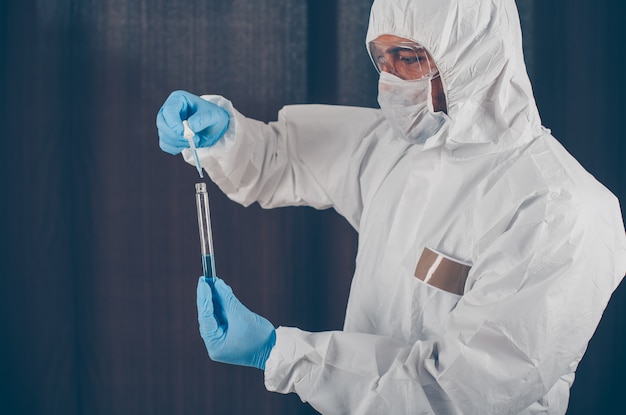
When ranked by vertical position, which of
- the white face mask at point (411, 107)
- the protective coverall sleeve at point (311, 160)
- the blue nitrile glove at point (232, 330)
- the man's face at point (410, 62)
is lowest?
the blue nitrile glove at point (232, 330)

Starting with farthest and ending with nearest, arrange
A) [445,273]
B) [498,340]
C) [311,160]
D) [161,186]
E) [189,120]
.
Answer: [161,186], [311,160], [189,120], [445,273], [498,340]

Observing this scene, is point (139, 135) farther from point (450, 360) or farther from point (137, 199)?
point (450, 360)

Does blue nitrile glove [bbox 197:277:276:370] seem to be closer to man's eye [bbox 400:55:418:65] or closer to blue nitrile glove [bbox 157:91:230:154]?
blue nitrile glove [bbox 157:91:230:154]

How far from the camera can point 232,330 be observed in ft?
3.47

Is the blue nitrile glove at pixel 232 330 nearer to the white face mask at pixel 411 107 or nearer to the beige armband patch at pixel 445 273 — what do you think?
the beige armband patch at pixel 445 273

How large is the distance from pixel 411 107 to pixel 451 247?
25cm

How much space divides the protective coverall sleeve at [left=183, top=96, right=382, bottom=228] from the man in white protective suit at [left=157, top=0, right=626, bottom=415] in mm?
64

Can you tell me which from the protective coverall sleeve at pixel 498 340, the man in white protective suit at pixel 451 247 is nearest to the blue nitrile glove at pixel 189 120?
the man in white protective suit at pixel 451 247

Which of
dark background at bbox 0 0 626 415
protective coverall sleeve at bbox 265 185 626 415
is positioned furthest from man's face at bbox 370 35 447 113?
dark background at bbox 0 0 626 415

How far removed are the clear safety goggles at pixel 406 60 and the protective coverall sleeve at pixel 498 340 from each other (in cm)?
28

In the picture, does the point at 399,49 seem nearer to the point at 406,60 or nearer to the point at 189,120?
the point at 406,60

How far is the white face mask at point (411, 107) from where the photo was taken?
1.14 meters

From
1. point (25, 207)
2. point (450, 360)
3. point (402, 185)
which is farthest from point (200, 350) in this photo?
point (450, 360)

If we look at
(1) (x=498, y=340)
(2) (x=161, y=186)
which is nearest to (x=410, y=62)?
(1) (x=498, y=340)
